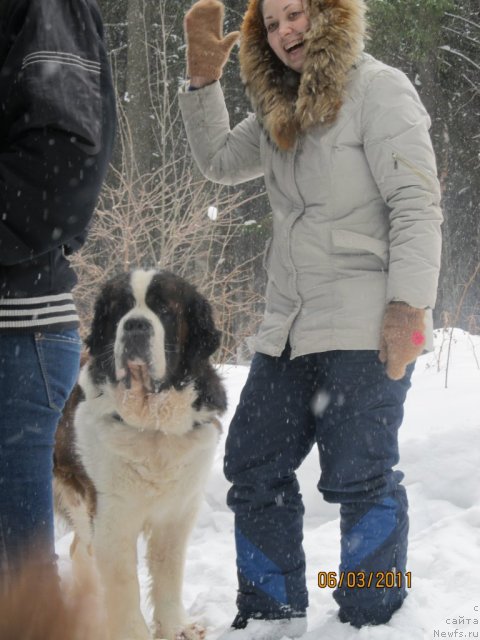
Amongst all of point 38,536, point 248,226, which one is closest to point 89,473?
point 38,536

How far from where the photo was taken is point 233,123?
1520 cm

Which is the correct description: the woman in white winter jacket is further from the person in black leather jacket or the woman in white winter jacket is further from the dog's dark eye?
the person in black leather jacket

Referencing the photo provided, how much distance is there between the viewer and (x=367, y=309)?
2.61 meters

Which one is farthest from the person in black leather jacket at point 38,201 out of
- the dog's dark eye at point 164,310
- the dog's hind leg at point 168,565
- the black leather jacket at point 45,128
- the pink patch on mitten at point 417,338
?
the dog's hind leg at point 168,565

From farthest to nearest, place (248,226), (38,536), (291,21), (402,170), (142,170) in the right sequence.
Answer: (248,226) → (142,170) → (291,21) → (402,170) → (38,536)

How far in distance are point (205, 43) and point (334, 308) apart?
124 cm

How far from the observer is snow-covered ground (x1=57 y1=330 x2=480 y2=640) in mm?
2720

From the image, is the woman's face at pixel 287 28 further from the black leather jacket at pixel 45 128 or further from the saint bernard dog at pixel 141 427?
the black leather jacket at pixel 45 128

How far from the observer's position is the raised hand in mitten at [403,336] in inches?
96.9

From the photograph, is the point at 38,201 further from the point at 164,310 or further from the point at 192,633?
the point at 192,633

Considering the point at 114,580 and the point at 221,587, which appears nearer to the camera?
the point at 114,580

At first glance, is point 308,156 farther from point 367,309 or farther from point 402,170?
point 367,309

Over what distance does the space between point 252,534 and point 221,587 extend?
26.7 inches
